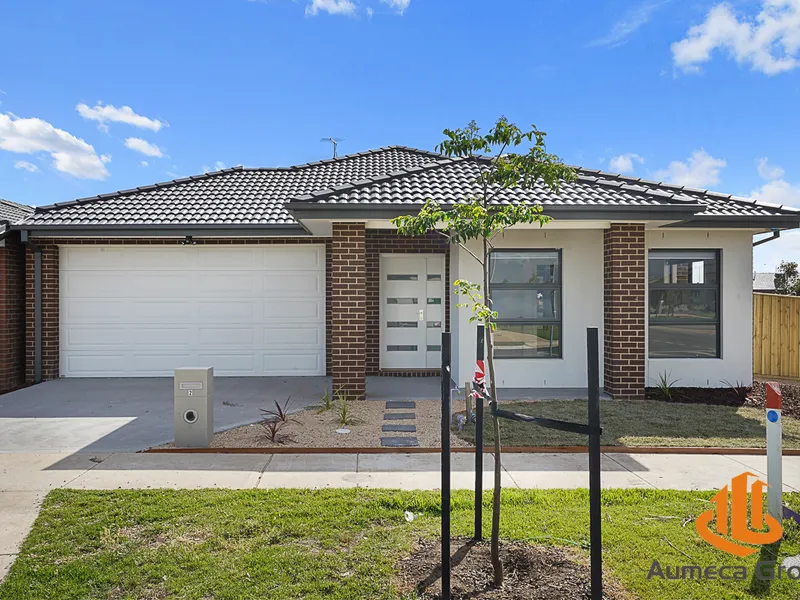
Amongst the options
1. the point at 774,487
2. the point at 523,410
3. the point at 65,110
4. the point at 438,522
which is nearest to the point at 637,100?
the point at 523,410

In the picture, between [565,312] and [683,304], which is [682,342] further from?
[565,312]

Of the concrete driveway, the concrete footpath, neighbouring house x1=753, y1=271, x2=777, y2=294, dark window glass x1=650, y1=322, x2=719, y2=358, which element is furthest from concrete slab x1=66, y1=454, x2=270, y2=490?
neighbouring house x1=753, y1=271, x2=777, y2=294

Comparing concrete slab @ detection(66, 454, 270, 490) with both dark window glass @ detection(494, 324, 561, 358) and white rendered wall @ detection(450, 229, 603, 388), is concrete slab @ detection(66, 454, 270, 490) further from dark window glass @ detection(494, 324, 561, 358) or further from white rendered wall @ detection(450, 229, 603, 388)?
dark window glass @ detection(494, 324, 561, 358)

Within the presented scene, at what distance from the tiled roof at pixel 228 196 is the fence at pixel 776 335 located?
28.3 feet

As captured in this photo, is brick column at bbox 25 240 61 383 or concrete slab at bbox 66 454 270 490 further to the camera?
brick column at bbox 25 240 61 383

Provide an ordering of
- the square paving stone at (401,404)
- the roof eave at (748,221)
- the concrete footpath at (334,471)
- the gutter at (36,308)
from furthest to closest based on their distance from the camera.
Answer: the gutter at (36,308), the roof eave at (748,221), the square paving stone at (401,404), the concrete footpath at (334,471)

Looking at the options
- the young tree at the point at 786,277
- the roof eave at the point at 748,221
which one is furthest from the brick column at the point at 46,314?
the young tree at the point at 786,277

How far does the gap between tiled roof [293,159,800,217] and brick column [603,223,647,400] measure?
2.20ft

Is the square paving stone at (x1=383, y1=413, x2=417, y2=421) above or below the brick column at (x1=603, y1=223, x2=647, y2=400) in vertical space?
below

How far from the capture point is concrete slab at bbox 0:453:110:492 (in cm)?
510

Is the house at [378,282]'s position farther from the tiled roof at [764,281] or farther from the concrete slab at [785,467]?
the tiled roof at [764,281]

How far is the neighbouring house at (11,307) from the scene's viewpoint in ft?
33.6

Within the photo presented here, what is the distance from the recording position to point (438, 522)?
417cm

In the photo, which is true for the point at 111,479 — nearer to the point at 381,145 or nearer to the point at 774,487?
the point at 774,487
